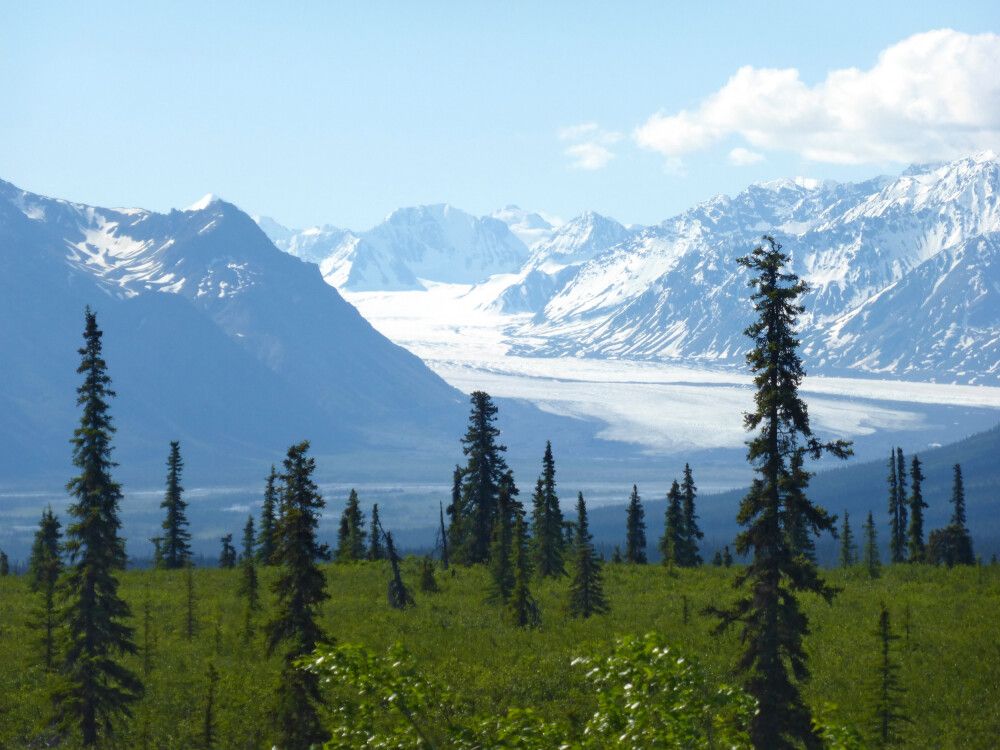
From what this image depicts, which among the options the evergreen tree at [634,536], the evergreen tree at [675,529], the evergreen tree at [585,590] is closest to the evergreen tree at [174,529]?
the evergreen tree at [634,536]

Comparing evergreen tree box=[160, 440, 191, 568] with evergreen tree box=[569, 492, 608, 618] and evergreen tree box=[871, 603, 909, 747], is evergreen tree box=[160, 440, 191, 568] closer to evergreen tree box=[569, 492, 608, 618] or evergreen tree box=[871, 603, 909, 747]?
evergreen tree box=[569, 492, 608, 618]

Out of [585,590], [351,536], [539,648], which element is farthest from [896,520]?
[539,648]

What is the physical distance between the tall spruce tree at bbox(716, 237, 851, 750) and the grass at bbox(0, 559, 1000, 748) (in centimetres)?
616

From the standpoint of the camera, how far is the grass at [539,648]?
3962cm

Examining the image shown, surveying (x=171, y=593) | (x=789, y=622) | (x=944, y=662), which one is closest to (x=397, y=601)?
(x=171, y=593)

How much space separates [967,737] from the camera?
37750 millimetres

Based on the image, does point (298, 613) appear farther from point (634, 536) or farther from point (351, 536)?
point (634, 536)

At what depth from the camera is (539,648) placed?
1829 inches

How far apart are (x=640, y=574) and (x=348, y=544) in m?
25.7

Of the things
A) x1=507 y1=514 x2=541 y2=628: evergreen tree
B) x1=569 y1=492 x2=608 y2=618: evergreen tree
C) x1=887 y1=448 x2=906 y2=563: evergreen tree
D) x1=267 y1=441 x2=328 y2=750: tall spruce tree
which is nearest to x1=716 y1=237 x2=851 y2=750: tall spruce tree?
x1=267 y1=441 x2=328 y2=750: tall spruce tree

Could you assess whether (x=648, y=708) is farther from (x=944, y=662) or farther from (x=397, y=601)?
(x=397, y=601)

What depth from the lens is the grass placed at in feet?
130

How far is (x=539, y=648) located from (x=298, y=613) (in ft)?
49.7

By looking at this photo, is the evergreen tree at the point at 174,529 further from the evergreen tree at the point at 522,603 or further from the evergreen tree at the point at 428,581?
the evergreen tree at the point at 522,603
